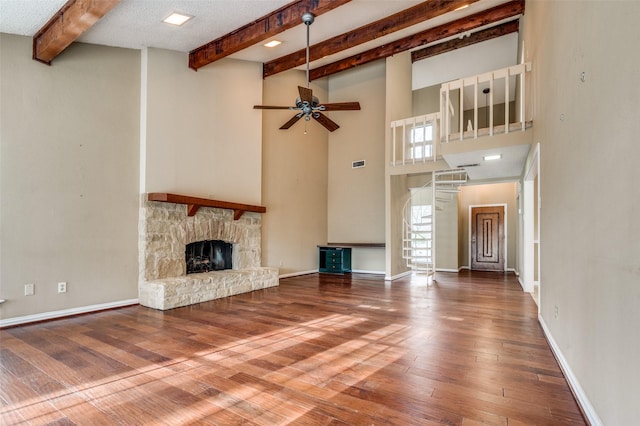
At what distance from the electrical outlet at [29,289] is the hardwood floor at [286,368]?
41cm

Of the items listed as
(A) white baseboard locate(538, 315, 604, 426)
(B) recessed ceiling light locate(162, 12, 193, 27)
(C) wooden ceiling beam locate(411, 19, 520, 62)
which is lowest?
(A) white baseboard locate(538, 315, 604, 426)

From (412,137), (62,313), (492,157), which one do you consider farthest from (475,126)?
(62,313)

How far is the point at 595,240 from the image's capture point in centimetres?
201

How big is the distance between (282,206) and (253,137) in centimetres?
177

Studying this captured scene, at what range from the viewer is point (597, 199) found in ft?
6.45

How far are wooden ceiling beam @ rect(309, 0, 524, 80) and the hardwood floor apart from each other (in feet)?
16.1

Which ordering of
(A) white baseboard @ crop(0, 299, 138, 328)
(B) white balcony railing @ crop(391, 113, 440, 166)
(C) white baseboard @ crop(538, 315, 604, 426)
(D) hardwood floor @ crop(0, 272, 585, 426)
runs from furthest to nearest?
(B) white balcony railing @ crop(391, 113, 440, 166), (A) white baseboard @ crop(0, 299, 138, 328), (D) hardwood floor @ crop(0, 272, 585, 426), (C) white baseboard @ crop(538, 315, 604, 426)

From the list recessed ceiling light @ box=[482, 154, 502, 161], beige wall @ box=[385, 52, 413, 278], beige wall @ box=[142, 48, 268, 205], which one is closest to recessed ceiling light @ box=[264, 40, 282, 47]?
beige wall @ box=[142, 48, 268, 205]

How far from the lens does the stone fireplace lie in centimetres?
509

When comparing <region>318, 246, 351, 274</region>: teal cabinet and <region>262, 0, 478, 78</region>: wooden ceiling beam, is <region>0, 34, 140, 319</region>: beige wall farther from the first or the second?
<region>318, 246, 351, 274</region>: teal cabinet

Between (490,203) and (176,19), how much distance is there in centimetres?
917

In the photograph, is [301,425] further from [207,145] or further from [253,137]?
[253,137]

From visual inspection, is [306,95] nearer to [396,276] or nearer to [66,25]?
[66,25]

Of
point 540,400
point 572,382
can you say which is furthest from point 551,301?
point 540,400
